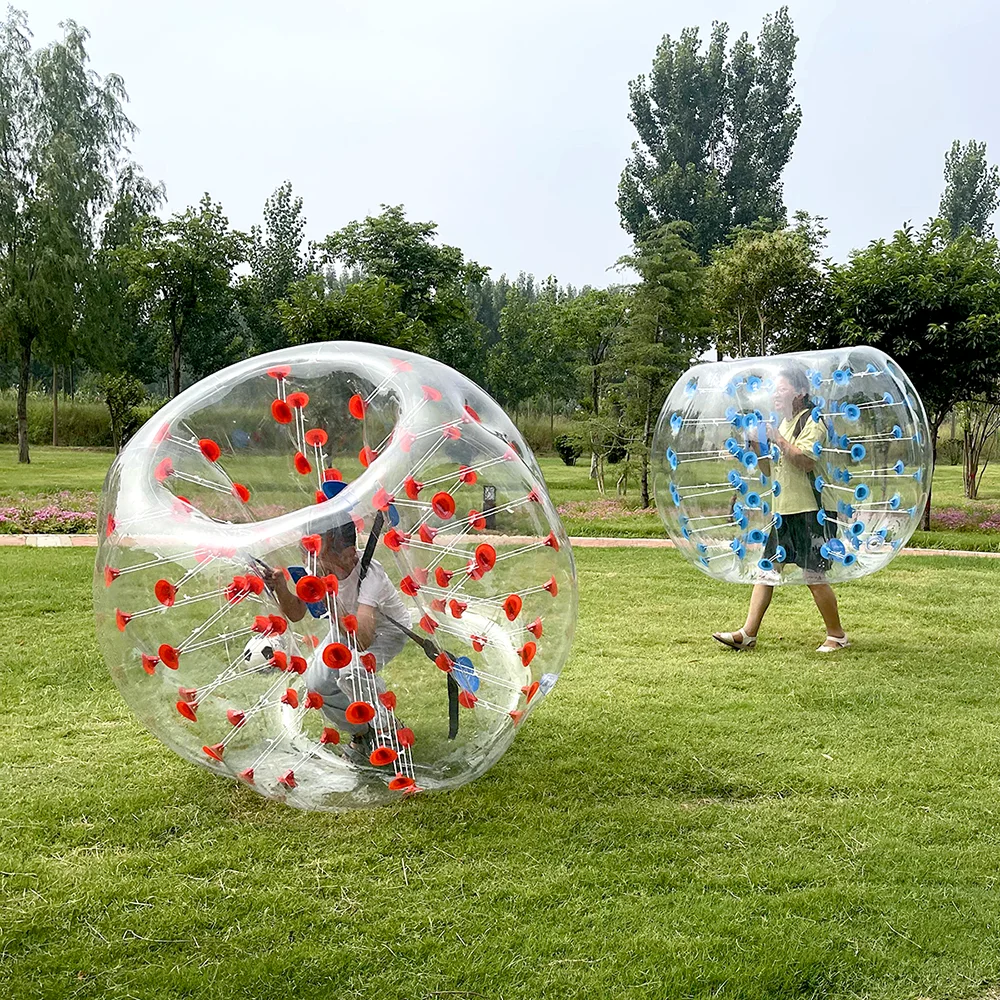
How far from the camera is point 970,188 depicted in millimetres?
51156

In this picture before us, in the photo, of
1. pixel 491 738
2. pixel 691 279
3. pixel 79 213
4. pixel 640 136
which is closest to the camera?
pixel 491 738

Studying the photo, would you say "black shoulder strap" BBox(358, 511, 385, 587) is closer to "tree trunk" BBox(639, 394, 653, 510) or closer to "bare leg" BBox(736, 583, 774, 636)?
"bare leg" BBox(736, 583, 774, 636)

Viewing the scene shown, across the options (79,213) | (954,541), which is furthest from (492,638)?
(79,213)

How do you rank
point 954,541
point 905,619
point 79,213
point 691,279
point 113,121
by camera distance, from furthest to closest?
point 113,121 → point 79,213 → point 691,279 → point 954,541 → point 905,619

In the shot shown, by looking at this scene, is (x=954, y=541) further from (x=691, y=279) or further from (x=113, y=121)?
(x=113, y=121)

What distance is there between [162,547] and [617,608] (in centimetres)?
457

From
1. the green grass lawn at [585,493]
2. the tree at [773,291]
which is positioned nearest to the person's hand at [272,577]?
the green grass lawn at [585,493]

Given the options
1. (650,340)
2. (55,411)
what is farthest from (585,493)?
(55,411)

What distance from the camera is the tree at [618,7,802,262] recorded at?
150 ft

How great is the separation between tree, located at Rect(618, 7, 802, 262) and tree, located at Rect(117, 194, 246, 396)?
25.4 meters

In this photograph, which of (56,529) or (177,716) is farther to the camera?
(56,529)

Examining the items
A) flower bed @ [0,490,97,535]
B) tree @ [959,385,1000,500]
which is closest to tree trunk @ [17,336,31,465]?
flower bed @ [0,490,97,535]

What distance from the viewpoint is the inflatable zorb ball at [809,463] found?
5277mm

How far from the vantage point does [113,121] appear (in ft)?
94.4
